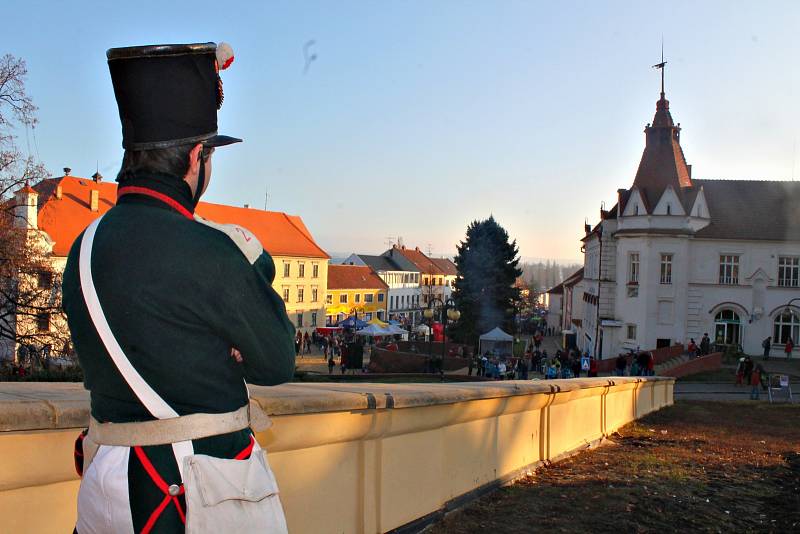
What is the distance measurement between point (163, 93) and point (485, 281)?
62390mm

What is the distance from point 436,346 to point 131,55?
4057 centimetres

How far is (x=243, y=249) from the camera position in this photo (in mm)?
2207

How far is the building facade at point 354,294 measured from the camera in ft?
283

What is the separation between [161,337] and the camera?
2098 mm

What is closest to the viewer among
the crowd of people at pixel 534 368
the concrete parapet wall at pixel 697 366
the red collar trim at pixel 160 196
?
the red collar trim at pixel 160 196

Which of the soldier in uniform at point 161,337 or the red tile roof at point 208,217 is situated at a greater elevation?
the red tile roof at point 208,217

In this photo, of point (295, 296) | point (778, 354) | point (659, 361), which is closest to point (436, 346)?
point (659, 361)

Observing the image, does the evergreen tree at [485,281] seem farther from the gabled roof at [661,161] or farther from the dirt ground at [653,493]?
the dirt ground at [653,493]

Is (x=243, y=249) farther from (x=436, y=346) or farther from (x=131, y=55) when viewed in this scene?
(x=436, y=346)

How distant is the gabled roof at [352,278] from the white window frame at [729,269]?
5050 cm

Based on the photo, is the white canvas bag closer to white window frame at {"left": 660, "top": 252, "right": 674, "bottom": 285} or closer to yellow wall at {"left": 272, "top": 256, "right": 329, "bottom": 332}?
white window frame at {"left": 660, "top": 252, "right": 674, "bottom": 285}

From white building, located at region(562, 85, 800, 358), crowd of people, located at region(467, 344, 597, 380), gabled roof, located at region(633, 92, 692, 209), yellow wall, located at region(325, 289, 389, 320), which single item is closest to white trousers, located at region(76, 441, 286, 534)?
crowd of people, located at region(467, 344, 597, 380)

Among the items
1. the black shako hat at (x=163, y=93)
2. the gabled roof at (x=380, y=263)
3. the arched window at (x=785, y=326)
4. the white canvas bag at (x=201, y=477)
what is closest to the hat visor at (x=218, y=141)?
the black shako hat at (x=163, y=93)

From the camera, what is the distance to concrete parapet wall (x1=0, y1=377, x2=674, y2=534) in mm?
2764
